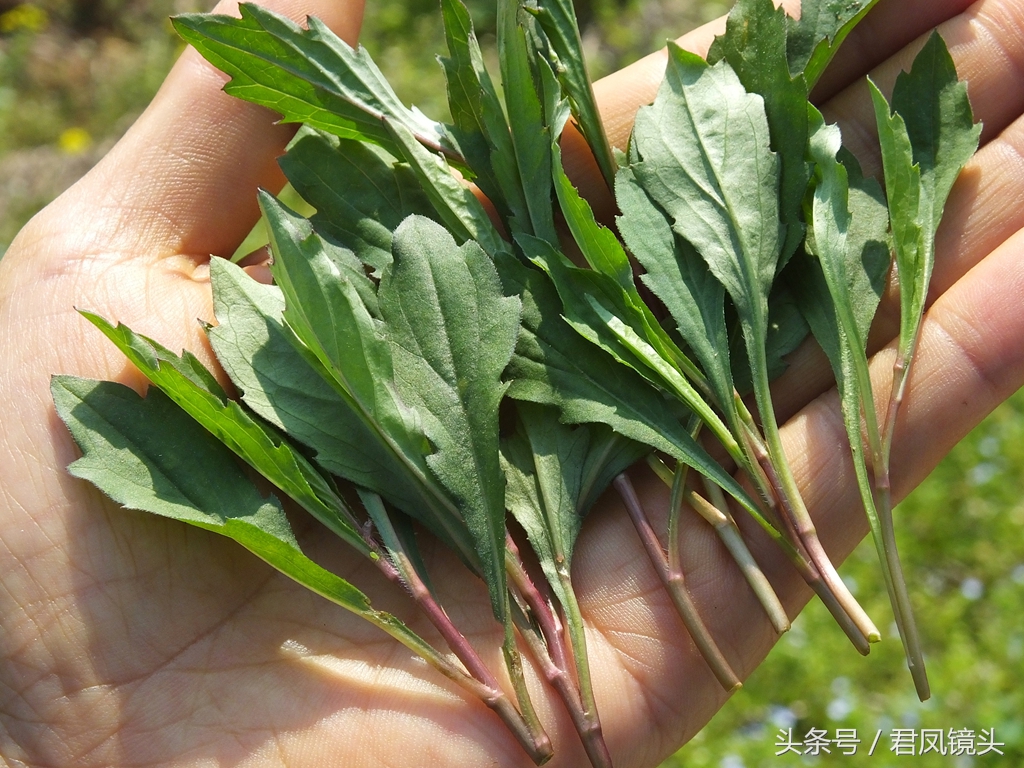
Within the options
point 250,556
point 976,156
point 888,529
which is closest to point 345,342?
point 250,556

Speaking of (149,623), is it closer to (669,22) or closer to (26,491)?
(26,491)

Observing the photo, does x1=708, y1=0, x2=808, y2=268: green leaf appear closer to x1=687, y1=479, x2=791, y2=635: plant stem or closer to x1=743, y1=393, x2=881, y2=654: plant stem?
x1=743, y1=393, x2=881, y2=654: plant stem

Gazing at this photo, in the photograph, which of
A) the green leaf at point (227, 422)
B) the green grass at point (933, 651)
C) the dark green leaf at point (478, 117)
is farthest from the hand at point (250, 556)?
the green grass at point (933, 651)

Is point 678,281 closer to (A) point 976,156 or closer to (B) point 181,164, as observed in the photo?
(A) point 976,156

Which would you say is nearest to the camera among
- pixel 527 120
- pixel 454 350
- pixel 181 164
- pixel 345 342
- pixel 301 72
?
pixel 345 342

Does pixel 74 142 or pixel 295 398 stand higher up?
pixel 74 142

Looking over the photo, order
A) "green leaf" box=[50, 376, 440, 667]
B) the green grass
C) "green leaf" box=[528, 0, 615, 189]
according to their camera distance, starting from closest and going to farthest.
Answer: "green leaf" box=[50, 376, 440, 667] < "green leaf" box=[528, 0, 615, 189] < the green grass

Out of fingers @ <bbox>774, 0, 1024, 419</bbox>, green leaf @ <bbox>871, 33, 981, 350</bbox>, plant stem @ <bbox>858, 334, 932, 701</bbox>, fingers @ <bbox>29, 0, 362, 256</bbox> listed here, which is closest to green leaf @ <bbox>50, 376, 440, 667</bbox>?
fingers @ <bbox>29, 0, 362, 256</bbox>
